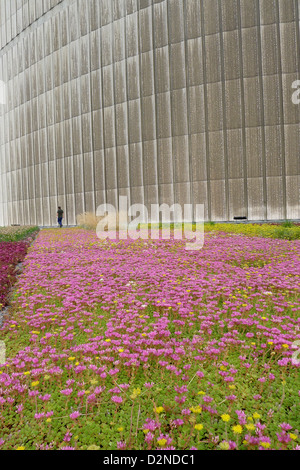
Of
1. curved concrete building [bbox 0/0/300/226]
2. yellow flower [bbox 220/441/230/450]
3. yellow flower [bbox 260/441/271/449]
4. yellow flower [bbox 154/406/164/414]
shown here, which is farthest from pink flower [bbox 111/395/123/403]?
curved concrete building [bbox 0/0/300/226]

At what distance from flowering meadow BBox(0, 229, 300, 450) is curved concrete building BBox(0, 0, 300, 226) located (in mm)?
14561

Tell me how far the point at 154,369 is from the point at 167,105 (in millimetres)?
20496

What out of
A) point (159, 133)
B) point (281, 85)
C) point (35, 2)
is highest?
point (35, 2)

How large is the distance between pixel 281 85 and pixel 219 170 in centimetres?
589

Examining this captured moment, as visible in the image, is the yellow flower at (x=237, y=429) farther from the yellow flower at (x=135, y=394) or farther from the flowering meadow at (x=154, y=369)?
the yellow flower at (x=135, y=394)

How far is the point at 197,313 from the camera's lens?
14.0ft

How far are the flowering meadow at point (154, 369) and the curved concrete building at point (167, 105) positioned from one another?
1456 centimetres

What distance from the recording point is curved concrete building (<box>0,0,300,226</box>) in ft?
59.9

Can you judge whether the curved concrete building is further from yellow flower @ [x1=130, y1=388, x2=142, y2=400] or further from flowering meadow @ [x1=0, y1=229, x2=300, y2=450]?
yellow flower @ [x1=130, y1=388, x2=142, y2=400]

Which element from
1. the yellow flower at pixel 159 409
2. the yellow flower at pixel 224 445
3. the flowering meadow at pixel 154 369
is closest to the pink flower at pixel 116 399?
the flowering meadow at pixel 154 369

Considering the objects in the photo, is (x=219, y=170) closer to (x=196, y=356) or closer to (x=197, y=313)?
(x=197, y=313)

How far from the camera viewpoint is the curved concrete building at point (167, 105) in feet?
59.9

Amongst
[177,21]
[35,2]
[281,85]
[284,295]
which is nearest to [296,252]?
[284,295]
